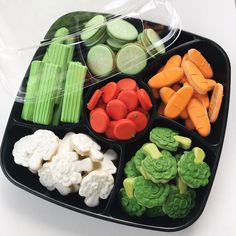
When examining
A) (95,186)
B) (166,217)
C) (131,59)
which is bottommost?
(166,217)

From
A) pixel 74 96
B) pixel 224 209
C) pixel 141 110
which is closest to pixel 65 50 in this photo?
pixel 74 96

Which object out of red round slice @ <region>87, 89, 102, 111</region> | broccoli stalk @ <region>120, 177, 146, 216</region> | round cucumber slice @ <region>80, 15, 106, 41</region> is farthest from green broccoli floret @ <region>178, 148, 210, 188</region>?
round cucumber slice @ <region>80, 15, 106, 41</region>

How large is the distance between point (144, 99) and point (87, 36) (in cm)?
17

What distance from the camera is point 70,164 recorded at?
994mm

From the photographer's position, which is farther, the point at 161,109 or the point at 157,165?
A: the point at 161,109

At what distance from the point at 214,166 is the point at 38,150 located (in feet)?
1.17

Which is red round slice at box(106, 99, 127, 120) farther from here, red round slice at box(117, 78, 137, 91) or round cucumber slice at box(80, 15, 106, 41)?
round cucumber slice at box(80, 15, 106, 41)

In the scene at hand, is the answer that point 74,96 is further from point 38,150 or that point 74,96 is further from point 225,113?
point 225,113

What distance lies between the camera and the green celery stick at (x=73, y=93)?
3.37 ft

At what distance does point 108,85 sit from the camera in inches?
41.2

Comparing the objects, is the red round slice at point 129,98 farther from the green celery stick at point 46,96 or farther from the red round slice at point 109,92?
the green celery stick at point 46,96

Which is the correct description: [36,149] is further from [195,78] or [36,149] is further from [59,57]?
[195,78]

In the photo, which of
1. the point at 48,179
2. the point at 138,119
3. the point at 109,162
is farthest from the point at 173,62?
the point at 48,179

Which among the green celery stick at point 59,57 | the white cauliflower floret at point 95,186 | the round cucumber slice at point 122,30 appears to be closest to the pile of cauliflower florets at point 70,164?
the white cauliflower floret at point 95,186
